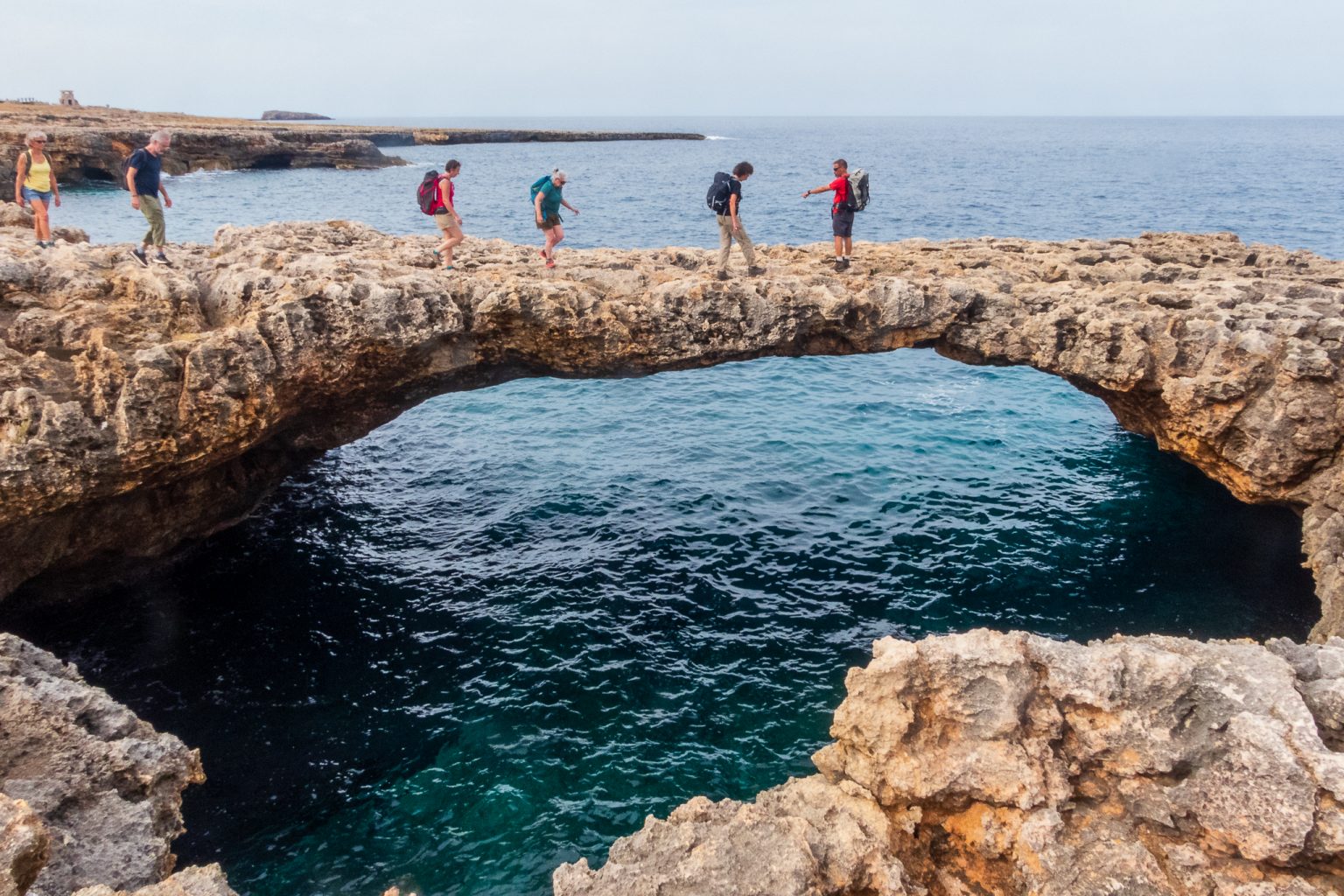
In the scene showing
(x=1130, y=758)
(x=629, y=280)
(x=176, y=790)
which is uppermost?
(x=629, y=280)

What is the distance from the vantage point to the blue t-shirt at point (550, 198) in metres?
18.0

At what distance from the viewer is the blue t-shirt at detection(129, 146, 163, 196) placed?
1586 centimetres

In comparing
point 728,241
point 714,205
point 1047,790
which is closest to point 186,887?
point 1047,790

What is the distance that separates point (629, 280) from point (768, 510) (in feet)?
27.3

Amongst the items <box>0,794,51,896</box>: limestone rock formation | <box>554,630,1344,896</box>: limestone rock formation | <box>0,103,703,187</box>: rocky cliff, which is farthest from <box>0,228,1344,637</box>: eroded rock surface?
<box>0,103,703,187</box>: rocky cliff

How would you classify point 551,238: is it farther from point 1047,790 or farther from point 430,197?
point 1047,790

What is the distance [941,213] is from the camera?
72375mm

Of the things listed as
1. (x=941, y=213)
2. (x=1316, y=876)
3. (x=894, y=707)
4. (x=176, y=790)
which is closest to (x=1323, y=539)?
(x=1316, y=876)

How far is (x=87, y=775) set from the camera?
29.6 feet

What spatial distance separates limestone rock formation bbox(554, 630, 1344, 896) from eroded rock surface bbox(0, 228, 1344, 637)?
720cm

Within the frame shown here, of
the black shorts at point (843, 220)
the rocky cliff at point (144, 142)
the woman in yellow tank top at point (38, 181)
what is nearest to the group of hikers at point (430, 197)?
the woman in yellow tank top at point (38, 181)

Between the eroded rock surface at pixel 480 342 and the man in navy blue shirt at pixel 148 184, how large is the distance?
64cm

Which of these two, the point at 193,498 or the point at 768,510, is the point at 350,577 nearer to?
the point at 193,498

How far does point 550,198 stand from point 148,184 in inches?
316
